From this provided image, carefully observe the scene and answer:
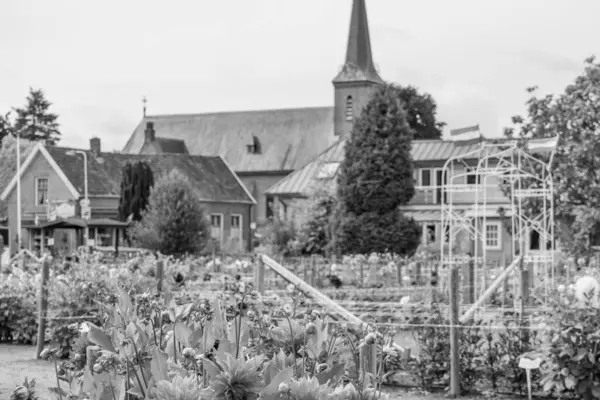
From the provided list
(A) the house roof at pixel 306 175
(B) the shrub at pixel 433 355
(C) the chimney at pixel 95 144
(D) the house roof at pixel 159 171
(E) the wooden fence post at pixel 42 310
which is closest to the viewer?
(B) the shrub at pixel 433 355

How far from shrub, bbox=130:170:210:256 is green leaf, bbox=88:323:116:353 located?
1510 inches

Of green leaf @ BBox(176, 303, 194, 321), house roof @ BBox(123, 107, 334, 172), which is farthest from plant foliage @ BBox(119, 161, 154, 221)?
green leaf @ BBox(176, 303, 194, 321)

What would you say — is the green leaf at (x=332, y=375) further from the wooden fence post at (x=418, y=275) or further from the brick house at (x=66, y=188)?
the brick house at (x=66, y=188)

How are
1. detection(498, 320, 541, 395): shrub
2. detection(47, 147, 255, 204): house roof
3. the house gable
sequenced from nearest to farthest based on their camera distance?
1. detection(498, 320, 541, 395): shrub
2. the house gable
3. detection(47, 147, 255, 204): house roof

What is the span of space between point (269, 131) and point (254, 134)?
3.96 ft

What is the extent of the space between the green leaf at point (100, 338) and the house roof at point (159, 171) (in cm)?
4886

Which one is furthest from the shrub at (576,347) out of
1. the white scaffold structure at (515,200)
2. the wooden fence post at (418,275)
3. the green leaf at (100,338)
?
the wooden fence post at (418,275)

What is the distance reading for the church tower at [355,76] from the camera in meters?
78.3

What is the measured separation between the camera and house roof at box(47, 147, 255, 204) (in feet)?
190

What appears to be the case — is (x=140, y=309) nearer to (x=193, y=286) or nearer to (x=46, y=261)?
(x=46, y=261)

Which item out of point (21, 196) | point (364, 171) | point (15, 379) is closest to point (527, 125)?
point (364, 171)

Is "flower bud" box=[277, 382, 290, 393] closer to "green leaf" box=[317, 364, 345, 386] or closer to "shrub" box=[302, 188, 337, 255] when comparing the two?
"green leaf" box=[317, 364, 345, 386]

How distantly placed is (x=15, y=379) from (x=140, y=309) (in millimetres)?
9261

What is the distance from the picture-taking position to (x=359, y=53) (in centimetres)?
7925
